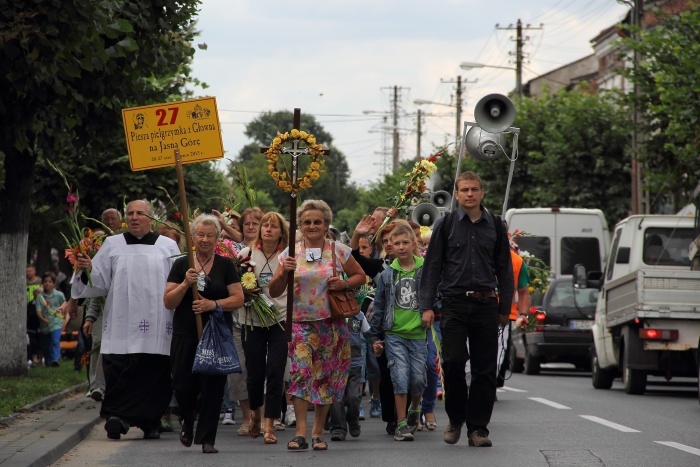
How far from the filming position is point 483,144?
56.1 feet

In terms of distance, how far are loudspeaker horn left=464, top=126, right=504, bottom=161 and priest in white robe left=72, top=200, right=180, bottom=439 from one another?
626 centimetres

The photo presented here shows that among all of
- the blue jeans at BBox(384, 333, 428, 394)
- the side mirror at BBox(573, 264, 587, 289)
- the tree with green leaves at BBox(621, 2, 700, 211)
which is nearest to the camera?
the blue jeans at BBox(384, 333, 428, 394)

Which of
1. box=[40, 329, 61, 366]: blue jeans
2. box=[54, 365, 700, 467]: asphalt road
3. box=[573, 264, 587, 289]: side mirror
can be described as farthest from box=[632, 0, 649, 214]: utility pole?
box=[54, 365, 700, 467]: asphalt road

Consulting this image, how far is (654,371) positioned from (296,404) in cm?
879

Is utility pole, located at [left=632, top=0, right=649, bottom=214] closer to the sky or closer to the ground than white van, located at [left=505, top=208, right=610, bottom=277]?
closer to the sky

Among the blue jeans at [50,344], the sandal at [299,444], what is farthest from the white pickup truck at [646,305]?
the blue jeans at [50,344]

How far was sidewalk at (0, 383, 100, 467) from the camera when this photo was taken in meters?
9.60

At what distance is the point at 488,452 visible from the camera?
33.8 ft

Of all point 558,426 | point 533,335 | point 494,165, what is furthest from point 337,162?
point 558,426

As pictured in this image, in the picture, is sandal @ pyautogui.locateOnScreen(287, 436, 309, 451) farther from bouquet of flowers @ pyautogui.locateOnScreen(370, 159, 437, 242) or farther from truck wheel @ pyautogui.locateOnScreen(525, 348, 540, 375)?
truck wheel @ pyautogui.locateOnScreen(525, 348, 540, 375)

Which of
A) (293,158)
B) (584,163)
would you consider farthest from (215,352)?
(584,163)

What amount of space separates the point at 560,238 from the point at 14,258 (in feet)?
46.2

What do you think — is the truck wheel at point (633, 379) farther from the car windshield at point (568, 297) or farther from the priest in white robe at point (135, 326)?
the priest in white robe at point (135, 326)

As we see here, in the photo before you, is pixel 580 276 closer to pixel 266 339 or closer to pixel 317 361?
pixel 266 339
